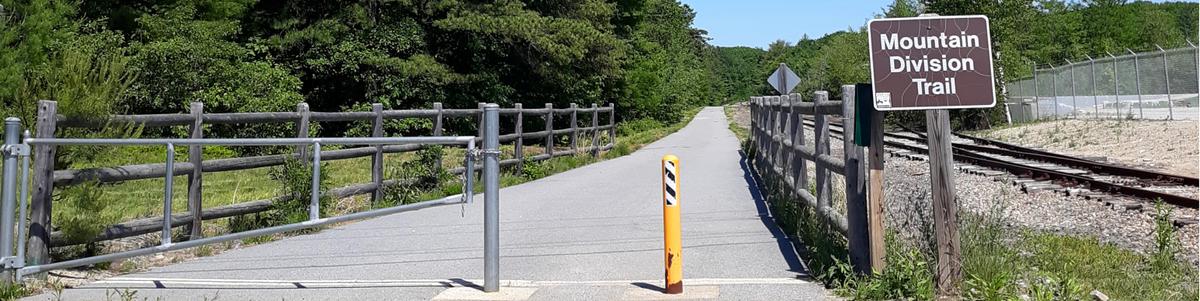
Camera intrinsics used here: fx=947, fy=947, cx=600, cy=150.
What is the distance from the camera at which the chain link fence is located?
28.9m

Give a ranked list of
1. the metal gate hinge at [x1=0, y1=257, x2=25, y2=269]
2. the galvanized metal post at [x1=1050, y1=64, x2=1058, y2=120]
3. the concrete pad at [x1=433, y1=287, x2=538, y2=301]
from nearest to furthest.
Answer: the concrete pad at [x1=433, y1=287, x2=538, y2=301], the metal gate hinge at [x1=0, y1=257, x2=25, y2=269], the galvanized metal post at [x1=1050, y1=64, x2=1058, y2=120]

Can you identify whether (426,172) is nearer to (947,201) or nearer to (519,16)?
(947,201)

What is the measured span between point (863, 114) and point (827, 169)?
247 centimetres

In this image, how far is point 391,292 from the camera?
6.44 m

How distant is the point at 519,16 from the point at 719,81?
157 meters

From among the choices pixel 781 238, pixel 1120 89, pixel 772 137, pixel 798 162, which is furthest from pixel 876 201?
pixel 1120 89

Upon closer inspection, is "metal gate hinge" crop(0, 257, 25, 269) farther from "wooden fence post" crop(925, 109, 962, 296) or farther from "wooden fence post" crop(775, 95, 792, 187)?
"wooden fence post" crop(775, 95, 792, 187)

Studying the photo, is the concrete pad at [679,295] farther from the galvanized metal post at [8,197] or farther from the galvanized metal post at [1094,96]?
the galvanized metal post at [1094,96]

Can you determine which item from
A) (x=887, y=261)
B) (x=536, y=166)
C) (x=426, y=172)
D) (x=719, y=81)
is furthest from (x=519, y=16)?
(x=719, y=81)

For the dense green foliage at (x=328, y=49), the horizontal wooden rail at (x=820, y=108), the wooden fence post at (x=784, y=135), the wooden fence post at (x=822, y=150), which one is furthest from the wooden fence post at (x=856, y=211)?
the dense green foliage at (x=328, y=49)

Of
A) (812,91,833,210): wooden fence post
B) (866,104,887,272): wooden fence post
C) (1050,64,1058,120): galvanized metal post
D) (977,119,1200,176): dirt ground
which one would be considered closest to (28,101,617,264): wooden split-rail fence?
(812,91,833,210): wooden fence post

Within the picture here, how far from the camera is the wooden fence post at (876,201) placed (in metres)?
5.88

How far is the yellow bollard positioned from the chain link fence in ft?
80.2

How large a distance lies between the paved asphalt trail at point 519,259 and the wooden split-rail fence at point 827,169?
1.39 ft
